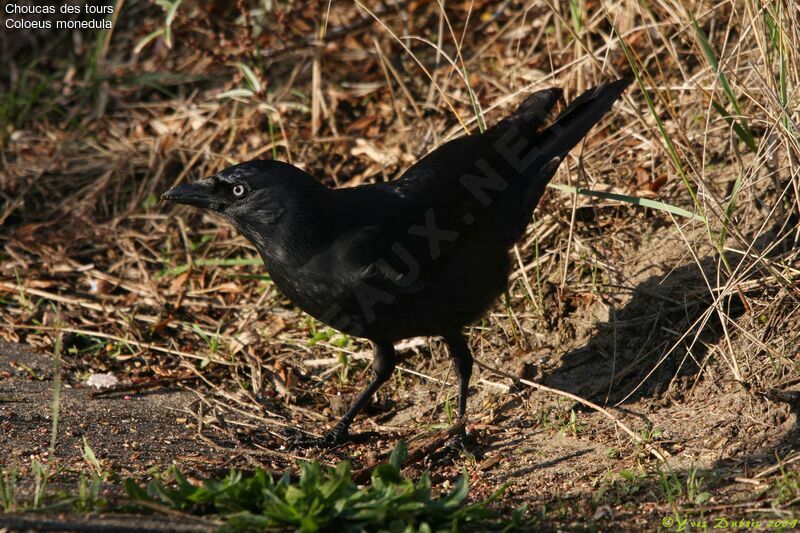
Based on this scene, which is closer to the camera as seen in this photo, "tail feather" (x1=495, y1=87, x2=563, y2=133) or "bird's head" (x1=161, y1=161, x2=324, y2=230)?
"bird's head" (x1=161, y1=161, x2=324, y2=230)

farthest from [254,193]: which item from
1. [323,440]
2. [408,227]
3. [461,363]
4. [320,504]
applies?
[320,504]

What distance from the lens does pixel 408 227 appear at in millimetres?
4055

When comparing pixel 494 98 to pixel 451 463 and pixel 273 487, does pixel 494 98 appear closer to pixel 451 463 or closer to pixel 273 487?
pixel 451 463

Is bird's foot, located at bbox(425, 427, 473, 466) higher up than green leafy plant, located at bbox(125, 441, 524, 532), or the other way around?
green leafy plant, located at bbox(125, 441, 524, 532)

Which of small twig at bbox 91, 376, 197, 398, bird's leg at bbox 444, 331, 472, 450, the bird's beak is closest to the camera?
the bird's beak

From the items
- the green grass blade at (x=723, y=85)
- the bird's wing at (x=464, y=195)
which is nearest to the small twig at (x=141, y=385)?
the bird's wing at (x=464, y=195)

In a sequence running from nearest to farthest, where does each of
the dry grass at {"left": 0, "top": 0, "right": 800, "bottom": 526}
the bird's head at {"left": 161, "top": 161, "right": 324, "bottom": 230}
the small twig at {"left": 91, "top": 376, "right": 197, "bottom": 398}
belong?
the dry grass at {"left": 0, "top": 0, "right": 800, "bottom": 526} → the bird's head at {"left": 161, "top": 161, "right": 324, "bottom": 230} → the small twig at {"left": 91, "top": 376, "right": 197, "bottom": 398}

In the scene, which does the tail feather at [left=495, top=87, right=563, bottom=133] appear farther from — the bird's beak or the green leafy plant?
the green leafy plant

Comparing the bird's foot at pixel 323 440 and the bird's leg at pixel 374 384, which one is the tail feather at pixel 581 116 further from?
the bird's foot at pixel 323 440

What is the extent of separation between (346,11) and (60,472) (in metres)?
4.74

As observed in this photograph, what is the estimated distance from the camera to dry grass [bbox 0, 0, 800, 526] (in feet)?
12.4

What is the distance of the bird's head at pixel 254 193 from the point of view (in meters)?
4.03

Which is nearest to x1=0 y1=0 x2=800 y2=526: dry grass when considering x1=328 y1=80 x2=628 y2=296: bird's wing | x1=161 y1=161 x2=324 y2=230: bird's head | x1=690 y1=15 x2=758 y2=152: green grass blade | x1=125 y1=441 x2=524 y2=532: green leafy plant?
x1=690 y1=15 x2=758 y2=152: green grass blade

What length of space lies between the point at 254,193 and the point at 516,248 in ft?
5.58
